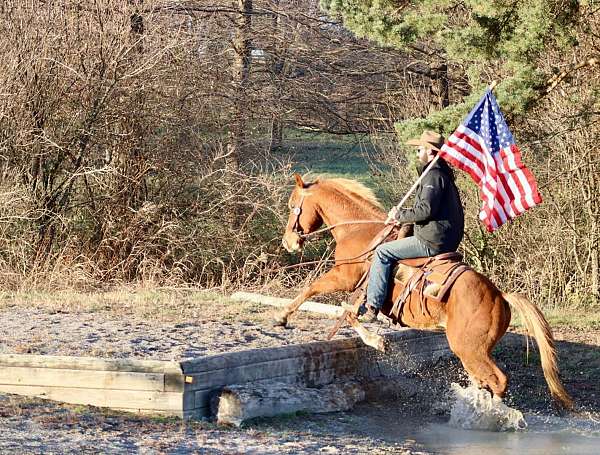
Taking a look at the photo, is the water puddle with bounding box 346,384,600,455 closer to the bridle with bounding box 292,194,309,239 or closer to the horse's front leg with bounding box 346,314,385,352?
the horse's front leg with bounding box 346,314,385,352

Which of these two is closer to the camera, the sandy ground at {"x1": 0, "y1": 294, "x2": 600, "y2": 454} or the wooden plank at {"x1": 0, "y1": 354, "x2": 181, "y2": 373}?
the sandy ground at {"x1": 0, "y1": 294, "x2": 600, "y2": 454}

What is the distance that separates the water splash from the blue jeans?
4.23ft

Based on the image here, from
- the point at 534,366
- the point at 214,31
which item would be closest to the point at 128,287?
the point at 534,366

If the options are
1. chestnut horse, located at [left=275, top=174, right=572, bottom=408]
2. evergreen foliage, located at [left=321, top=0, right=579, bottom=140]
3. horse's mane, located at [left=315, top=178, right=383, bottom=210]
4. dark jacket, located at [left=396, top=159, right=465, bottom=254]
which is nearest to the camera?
chestnut horse, located at [left=275, top=174, right=572, bottom=408]

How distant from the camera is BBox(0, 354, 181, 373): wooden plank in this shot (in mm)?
8922

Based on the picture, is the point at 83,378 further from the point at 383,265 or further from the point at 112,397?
the point at 383,265

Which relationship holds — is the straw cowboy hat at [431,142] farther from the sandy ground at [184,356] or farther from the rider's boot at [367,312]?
the sandy ground at [184,356]

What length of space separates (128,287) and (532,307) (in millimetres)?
7487

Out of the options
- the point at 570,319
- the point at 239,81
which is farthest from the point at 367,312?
the point at 239,81

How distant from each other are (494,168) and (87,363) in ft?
15.2

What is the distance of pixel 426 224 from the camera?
1012cm

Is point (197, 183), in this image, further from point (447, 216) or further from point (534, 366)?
point (447, 216)

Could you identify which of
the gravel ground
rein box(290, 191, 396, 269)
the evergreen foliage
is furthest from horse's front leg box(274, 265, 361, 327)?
the evergreen foliage

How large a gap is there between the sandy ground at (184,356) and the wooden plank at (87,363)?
35 cm
